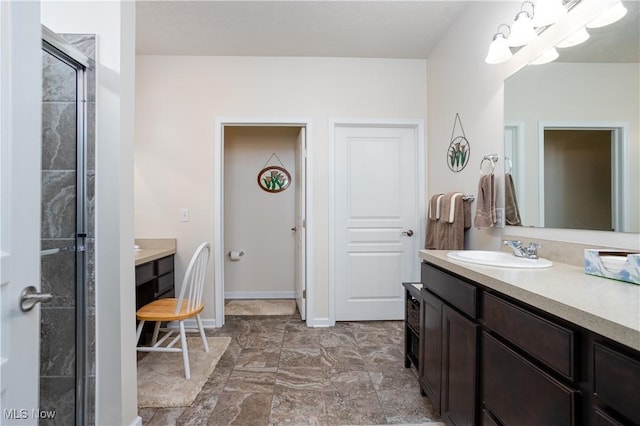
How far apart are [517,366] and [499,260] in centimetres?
68

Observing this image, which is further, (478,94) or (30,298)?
(478,94)

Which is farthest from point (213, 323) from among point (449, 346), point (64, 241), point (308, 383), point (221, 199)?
point (449, 346)

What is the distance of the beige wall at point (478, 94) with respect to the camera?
4.43 ft

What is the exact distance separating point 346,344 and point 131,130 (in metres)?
2.12

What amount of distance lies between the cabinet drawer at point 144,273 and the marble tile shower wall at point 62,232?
899 mm

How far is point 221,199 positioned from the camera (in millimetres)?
2854

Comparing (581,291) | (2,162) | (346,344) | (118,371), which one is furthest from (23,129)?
(346,344)

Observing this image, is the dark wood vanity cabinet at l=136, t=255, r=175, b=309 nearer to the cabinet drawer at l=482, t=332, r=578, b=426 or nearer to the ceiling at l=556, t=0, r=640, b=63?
the cabinet drawer at l=482, t=332, r=578, b=426

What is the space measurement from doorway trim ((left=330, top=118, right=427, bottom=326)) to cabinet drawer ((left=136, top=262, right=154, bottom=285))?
1520 mm

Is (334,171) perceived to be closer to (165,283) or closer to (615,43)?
(165,283)

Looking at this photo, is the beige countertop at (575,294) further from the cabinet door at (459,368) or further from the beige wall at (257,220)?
the beige wall at (257,220)

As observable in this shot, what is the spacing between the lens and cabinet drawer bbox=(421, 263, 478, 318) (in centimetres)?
115

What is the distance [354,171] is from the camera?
9.56 ft

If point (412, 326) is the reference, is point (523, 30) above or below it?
above
